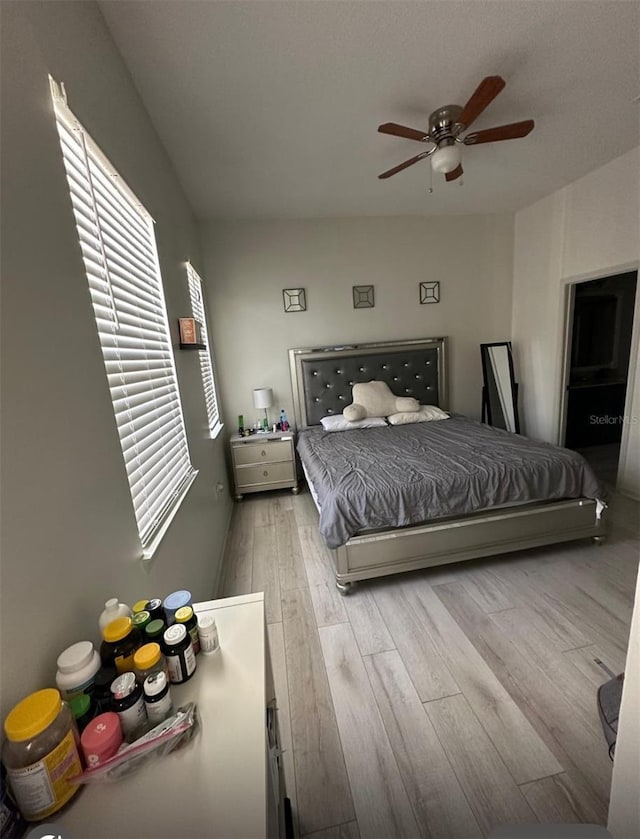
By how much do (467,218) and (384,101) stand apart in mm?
2184

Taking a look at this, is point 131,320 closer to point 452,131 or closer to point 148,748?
point 148,748

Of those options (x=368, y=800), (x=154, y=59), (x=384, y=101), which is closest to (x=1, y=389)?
(x=368, y=800)

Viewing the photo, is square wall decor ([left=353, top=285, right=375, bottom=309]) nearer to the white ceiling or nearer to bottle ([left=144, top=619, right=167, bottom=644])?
the white ceiling

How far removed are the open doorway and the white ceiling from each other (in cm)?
164

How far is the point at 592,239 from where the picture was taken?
286 centimetres

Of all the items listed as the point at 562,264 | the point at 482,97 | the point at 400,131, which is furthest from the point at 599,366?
the point at 400,131

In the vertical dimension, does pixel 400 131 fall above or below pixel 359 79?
below

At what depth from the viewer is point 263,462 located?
3.29m

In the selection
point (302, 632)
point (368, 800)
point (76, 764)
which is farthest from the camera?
point (302, 632)

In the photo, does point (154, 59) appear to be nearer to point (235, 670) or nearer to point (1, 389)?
point (1, 389)

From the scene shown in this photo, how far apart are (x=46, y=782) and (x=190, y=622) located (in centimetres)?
31

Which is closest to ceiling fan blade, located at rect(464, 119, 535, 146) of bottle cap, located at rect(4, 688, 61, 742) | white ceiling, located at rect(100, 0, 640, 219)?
white ceiling, located at rect(100, 0, 640, 219)

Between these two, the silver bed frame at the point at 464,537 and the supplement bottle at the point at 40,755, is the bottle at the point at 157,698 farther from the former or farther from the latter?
the silver bed frame at the point at 464,537

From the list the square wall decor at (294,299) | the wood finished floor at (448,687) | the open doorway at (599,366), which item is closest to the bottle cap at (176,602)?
the wood finished floor at (448,687)
